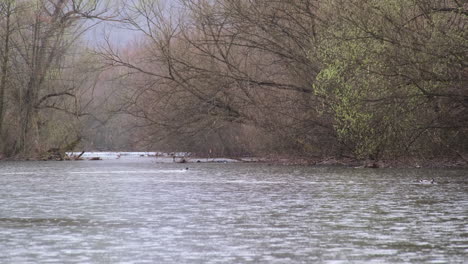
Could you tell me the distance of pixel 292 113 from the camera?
22625mm

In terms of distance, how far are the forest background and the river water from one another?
5552 millimetres

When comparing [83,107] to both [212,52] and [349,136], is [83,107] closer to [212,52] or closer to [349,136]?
[212,52]

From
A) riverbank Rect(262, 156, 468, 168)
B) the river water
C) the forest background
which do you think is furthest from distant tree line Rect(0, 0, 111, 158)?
the river water

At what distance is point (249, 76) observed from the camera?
954 inches

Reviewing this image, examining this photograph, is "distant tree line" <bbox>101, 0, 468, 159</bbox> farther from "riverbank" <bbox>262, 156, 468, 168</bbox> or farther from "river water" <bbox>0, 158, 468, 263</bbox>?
"river water" <bbox>0, 158, 468, 263</bbox>

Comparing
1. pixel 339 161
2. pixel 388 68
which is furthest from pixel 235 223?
pixel 339 161

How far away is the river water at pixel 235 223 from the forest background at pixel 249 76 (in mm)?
5552

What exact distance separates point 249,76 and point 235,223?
1680 centimetres

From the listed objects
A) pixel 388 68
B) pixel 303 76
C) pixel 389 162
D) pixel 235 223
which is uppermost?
pixel 303 76

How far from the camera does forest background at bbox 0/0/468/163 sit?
18438 millimetres

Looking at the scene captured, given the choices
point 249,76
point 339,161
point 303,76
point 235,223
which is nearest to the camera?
point 235,223

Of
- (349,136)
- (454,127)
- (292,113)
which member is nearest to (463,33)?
(454,127)

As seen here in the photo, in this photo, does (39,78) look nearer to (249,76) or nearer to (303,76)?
(249,76)

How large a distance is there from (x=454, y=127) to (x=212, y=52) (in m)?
8.82
